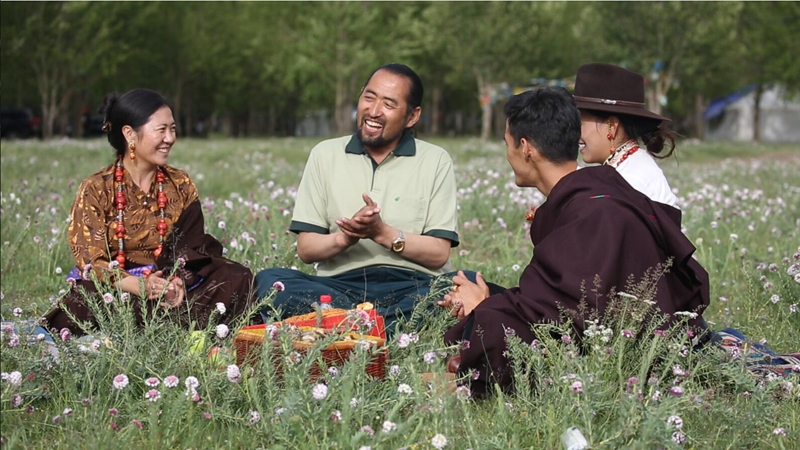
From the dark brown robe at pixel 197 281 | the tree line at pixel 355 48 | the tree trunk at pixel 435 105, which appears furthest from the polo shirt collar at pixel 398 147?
the tree trunk at pixel 435 105

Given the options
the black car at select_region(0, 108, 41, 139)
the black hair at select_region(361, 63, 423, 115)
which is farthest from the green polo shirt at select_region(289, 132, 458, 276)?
the black car at select_region(0, 108, 41, 139)

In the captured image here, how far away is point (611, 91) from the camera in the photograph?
4684 mm

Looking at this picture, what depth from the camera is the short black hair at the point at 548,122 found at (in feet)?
13.1

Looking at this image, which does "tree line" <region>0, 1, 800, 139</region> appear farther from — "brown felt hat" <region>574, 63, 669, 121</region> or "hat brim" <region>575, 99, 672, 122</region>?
"hat brim" <region>575, 99, 672, 122</region>

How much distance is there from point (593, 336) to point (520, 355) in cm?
28

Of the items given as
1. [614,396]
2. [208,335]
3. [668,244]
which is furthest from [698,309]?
[208,335]

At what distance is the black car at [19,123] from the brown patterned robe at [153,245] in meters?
36.7

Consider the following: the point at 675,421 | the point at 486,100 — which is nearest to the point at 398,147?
the point at 675,421

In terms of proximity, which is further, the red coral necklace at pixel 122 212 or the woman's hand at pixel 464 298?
the red coral necklace at pixel 122 212

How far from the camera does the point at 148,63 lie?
146 feet

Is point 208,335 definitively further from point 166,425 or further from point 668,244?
point 668,244

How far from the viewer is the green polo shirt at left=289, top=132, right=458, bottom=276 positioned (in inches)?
198

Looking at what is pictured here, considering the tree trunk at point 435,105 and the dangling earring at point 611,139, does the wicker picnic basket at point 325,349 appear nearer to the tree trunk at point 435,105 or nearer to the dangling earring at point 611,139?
the dangling earring at point 611,139

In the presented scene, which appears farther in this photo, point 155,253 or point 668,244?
point 155,253
